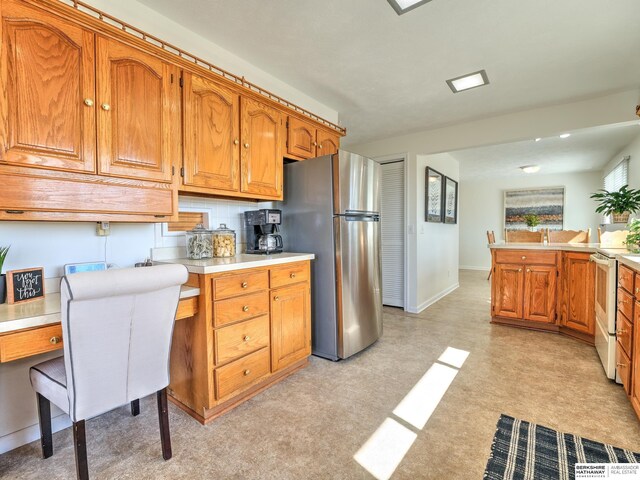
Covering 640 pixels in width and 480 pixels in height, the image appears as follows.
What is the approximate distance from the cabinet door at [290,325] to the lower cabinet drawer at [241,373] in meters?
0.10

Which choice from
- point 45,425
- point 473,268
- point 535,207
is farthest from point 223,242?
point 535,207

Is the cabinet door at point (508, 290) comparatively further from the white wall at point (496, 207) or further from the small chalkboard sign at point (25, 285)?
the white wall at point (496, 207)

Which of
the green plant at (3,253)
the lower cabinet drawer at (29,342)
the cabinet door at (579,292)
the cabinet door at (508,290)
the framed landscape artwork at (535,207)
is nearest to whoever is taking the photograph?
the lower cabinet drawer at (29,342)

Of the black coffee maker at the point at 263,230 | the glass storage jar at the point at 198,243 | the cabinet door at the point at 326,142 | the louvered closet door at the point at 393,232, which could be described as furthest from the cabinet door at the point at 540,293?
the glass storage jar at the point at 198,243

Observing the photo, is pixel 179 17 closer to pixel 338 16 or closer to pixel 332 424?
pixel 338 16

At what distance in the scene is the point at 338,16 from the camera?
6.26 ft

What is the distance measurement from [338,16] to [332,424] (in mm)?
2485

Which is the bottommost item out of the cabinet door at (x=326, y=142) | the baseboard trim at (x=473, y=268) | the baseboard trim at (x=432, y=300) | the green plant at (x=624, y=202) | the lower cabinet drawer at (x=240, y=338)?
the baseboard trim at (x=432, y=300)

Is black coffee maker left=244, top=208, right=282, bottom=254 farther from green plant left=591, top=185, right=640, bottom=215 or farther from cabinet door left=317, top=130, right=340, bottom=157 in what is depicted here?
green plant left=591, top=185, right=640, bottom=215

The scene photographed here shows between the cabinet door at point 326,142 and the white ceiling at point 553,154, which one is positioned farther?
the white ceiling at point 553,154

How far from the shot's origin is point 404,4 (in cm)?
180

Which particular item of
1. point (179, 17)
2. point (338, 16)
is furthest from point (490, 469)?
point (179, 17)

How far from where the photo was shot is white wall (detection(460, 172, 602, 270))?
672cm

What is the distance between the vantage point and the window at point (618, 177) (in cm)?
455
